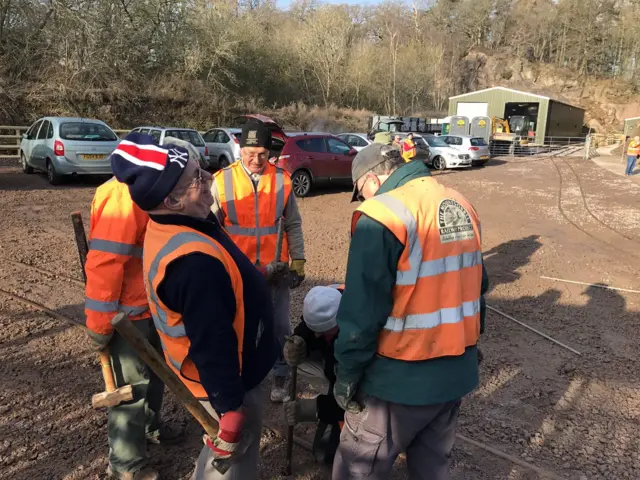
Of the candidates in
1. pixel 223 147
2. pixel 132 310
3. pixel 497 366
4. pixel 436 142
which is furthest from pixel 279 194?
pixel 436 142

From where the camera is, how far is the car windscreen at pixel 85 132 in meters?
11.8

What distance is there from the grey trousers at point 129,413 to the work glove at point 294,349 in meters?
0.77

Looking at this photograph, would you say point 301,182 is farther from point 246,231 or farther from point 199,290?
point 199,290

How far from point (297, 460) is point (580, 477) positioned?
5.55 feet

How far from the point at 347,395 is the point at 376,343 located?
24 cm

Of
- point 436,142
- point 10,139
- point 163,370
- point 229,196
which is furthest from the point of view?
point 436,142

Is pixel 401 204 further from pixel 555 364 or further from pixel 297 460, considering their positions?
pixel 555 364

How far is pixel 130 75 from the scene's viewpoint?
25297 mm

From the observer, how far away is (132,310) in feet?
8.26

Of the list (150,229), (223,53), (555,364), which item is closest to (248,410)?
(150,229)

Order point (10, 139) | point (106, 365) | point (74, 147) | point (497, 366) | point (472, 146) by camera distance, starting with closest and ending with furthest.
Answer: point (106, 365) < point (497, 366) < point (74, 147) < point (10, 139) < point (472, 146)

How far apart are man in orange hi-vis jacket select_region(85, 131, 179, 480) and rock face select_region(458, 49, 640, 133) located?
58.7 meters

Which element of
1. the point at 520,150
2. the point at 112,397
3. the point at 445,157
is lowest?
the point at 520,150

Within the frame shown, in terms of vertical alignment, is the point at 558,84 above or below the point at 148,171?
above
